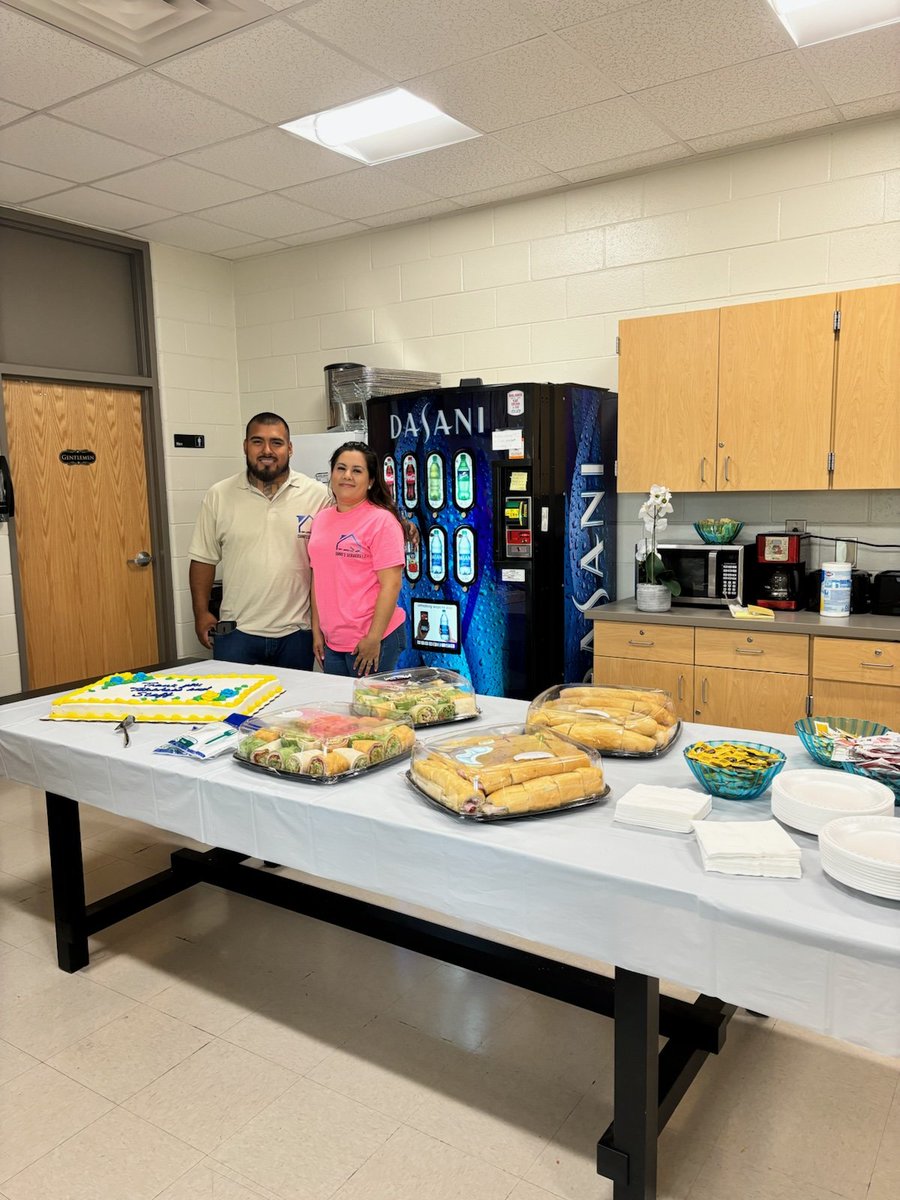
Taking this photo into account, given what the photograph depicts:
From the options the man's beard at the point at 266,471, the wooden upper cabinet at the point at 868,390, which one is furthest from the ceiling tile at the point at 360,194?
the wooden upper cabinet at the point at 868,390

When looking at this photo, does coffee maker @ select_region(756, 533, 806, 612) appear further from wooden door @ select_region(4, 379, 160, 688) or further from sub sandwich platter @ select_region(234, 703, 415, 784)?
wooden door @ select_region(4, 379, 160, 688)

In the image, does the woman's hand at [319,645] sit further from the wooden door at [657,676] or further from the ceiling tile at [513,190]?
the ceiling tile at [513,190]

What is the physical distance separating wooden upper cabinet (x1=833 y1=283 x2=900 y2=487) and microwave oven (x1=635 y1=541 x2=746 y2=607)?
58cm

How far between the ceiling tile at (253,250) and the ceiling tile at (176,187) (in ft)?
2.52

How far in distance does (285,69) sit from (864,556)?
3.21m

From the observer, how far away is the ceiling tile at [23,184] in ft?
13.9

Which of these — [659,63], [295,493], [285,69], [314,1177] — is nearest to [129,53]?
[285,69]

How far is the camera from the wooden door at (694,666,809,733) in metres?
3.66

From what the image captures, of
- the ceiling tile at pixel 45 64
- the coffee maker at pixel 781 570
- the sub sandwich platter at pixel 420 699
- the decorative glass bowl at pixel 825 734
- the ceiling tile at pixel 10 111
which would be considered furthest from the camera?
the coffee maker at pixel 781 570

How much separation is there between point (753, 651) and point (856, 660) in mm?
410

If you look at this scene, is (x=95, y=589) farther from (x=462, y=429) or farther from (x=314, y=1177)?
(x=314, y=1177)

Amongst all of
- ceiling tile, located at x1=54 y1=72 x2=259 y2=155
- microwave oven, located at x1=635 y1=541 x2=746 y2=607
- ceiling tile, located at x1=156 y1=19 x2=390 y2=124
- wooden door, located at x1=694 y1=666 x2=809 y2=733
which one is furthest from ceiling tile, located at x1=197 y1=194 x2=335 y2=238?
wooden door, located at x1=694 y1=666 x2=809 y2=733

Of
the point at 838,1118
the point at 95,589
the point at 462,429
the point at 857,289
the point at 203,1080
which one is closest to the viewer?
the point at 838,1118

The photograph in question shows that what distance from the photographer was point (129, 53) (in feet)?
10.1
